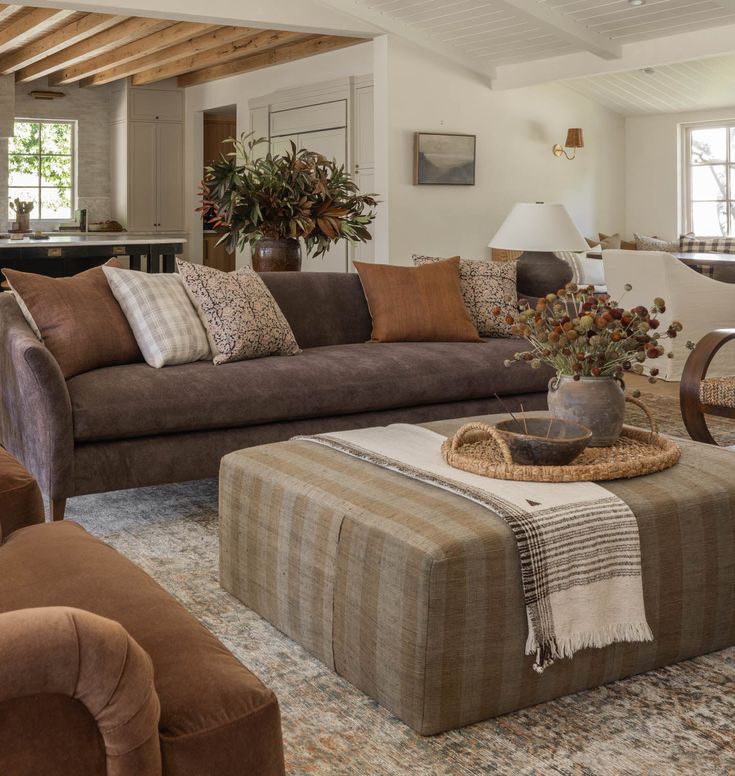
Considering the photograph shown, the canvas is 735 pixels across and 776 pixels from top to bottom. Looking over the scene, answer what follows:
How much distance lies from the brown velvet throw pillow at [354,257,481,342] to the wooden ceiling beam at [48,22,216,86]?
4.92 m

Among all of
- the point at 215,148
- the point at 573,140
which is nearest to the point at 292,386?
the point at 573,140

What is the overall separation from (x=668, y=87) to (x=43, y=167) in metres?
7.15

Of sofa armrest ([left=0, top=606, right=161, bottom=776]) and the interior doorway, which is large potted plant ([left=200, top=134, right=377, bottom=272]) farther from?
the interior doorway

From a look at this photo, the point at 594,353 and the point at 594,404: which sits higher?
the point at 594,353

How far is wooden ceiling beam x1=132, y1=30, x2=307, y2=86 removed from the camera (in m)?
8.74

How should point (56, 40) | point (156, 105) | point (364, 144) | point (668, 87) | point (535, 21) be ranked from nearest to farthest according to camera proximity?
point (535, 21) → point (364, 144) → point (56, 40) → point (668, 87) → point (156, 105)

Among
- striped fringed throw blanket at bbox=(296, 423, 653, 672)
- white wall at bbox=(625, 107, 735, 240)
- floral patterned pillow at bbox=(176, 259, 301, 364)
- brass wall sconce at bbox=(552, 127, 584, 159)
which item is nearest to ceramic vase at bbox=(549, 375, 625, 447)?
striped fringed throw blanket at bbox=(296, 423, 653, 672)

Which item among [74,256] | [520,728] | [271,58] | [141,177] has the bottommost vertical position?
[520,728]

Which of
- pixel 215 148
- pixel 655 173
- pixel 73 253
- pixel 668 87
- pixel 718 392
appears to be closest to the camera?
pixel 718 392

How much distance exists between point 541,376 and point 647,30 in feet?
13.9

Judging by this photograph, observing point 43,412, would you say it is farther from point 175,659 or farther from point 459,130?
point 459,130

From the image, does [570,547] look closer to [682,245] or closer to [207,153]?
[682,245]

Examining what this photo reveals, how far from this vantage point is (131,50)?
958cm

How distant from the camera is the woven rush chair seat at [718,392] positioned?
4.08 metres
